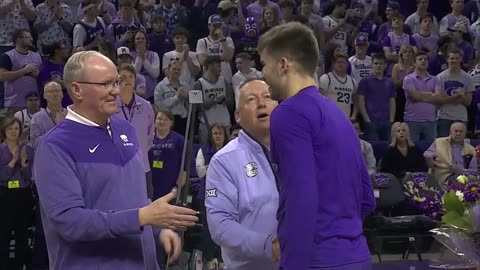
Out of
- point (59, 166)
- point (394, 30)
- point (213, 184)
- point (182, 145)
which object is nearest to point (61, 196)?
point (59, 166)

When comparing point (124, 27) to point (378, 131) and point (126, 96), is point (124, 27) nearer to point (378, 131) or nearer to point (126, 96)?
point (378, 131)

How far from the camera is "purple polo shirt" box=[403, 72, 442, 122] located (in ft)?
42.7

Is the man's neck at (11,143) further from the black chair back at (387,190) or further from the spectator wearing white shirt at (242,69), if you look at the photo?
the black chair back at (387,190)

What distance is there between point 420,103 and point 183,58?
3381mm

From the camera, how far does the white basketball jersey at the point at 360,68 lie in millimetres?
13703

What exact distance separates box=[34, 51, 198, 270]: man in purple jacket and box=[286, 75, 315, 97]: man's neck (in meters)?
0.62

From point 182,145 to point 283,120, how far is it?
6.86m

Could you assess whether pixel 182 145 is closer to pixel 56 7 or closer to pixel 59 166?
pixel 56 7

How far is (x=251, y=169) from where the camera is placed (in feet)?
14.5

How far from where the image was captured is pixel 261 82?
14.9 ft

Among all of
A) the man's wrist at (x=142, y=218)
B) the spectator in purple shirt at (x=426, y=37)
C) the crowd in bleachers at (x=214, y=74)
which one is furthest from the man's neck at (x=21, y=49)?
the man's wrist at (x=142, y=218)

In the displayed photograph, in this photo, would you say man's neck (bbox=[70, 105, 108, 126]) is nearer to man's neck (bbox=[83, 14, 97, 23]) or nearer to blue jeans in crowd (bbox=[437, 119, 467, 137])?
blue jeans in crowd (bbox=[437, 119, 467, 137])

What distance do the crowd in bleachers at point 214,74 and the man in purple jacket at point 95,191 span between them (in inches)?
210

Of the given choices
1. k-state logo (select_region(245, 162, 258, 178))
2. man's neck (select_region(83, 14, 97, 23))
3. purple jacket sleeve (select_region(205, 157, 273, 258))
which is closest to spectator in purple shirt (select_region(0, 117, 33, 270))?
man's neck (select_region(83, 14, 97, 23))
